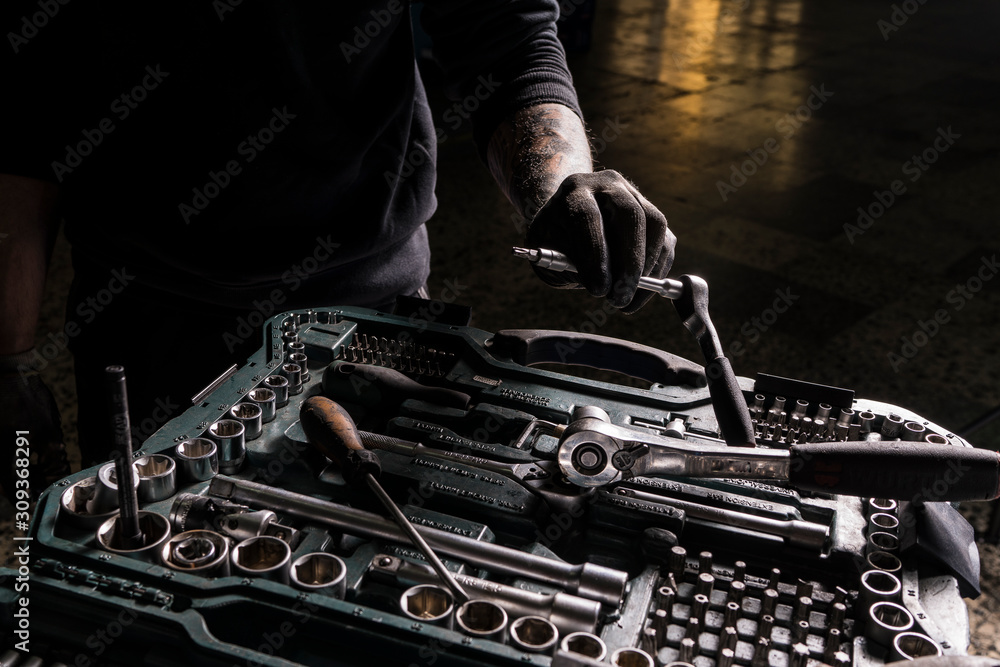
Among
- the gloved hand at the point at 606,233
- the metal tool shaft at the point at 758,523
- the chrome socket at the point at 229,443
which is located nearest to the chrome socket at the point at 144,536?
the chrome socket at the point at 229,443

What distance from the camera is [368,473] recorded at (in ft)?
3.30

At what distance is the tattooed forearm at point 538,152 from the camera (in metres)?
1.47

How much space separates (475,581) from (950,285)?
3.28 m

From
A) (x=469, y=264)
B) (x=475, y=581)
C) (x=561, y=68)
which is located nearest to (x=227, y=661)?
(x=475, y=581)

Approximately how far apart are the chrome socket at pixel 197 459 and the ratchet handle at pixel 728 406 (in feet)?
2.00

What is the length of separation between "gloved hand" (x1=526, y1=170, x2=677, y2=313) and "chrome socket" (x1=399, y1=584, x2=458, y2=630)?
20.0 inches

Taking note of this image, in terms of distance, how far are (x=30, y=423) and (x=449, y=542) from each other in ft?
2.55

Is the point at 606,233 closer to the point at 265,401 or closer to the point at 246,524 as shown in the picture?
the point at 265,401

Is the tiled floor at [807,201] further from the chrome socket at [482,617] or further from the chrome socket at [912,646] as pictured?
the chrome socket at [482,617]

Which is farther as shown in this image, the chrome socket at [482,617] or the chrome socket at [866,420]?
the chrome socket at [866,420]

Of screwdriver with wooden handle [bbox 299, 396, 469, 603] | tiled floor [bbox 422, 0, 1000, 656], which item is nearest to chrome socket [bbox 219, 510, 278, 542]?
screwdriver with wooden handle [bbox 299, 396, 469, 603]

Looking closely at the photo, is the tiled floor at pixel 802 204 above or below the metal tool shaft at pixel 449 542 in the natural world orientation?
below

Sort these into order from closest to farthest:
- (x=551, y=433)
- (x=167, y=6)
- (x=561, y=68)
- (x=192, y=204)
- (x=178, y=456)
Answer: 1. (x=178, y=456)
2. (x=551, y=433)
3. (x=167, y=6)
4. (x=192, y=204)
5. (x=561, y=68)

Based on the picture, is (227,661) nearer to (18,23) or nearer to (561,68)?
(18,23)
